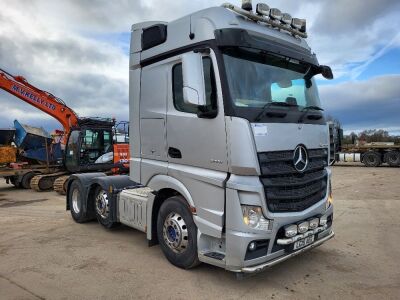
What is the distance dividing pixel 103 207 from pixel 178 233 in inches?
111

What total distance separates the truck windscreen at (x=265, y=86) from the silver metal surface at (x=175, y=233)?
69.4 inches

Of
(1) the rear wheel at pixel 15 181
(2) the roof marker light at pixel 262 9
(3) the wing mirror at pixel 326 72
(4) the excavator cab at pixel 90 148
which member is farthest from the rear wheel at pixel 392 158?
(2) the roof marker light at pixel 262 9

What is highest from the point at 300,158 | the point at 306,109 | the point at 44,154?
the point at 306,109

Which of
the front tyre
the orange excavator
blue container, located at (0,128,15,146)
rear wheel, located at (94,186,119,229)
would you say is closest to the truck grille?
Answer: the front tyre

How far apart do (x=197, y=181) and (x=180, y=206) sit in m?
0.54

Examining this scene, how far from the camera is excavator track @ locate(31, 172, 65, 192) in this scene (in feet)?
48.5

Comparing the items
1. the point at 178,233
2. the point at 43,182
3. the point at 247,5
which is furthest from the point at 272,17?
the point at 43,182

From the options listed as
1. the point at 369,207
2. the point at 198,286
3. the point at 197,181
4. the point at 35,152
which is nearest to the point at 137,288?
the point at 198,286

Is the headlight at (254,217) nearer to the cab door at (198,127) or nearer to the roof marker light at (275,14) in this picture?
the cab door at (198,127)

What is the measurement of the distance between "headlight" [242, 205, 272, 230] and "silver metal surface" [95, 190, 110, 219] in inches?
143

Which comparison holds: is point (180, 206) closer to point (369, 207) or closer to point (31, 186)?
point (369, 207)

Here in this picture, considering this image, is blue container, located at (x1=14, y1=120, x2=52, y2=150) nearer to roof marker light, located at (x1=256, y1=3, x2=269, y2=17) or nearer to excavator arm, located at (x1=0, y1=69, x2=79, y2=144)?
excavator arm, located at (x1=0, y1=69, x2=79, y2=144)

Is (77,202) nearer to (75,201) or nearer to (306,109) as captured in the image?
(75,201)

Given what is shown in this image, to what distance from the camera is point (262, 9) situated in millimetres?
5020
